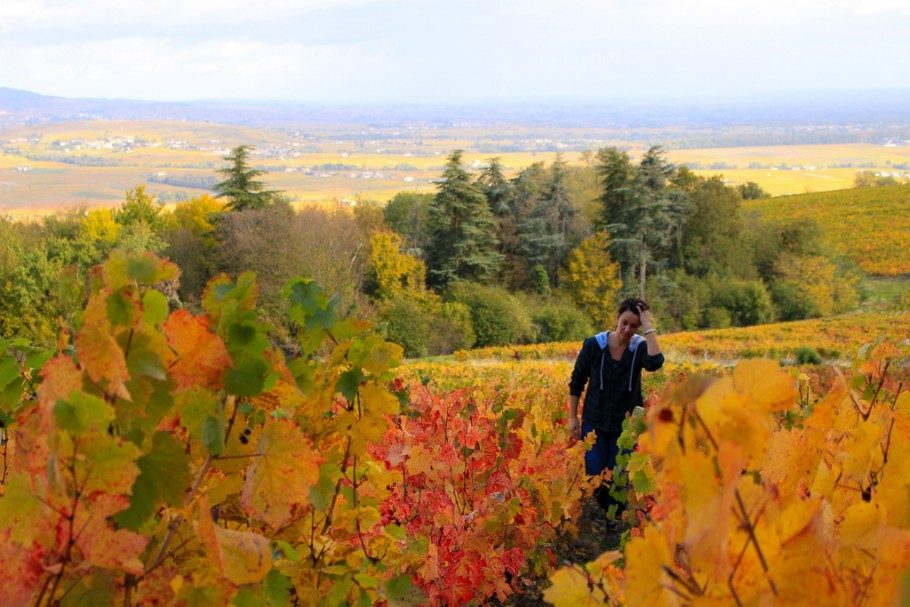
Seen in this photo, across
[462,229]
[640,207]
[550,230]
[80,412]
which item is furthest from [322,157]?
[80,412]

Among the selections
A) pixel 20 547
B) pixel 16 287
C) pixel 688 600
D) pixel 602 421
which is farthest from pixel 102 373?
pixel 16 287

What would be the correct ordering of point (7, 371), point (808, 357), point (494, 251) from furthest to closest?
point (494, 251) → point (808, 357) → point (7, 371)

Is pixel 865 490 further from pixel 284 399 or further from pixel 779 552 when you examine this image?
pixel 284 399

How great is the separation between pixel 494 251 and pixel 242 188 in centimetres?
1086

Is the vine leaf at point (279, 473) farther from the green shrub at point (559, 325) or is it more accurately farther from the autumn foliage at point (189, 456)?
the green shrub at point (559, 325)

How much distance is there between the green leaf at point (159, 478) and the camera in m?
0.76

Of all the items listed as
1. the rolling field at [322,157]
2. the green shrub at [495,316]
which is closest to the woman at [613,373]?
the green shrub at [495,316]

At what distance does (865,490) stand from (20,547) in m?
1.00

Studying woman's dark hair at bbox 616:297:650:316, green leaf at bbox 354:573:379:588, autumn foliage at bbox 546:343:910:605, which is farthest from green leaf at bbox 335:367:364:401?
woman's dark hair at bbox 616:297:650:316

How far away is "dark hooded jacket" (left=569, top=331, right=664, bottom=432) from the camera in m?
4.22

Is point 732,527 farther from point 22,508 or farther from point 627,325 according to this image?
point 627,325

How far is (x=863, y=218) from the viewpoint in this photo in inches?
2029

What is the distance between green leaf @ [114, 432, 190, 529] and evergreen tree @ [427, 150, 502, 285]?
32203mm

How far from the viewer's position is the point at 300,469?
83 cm
